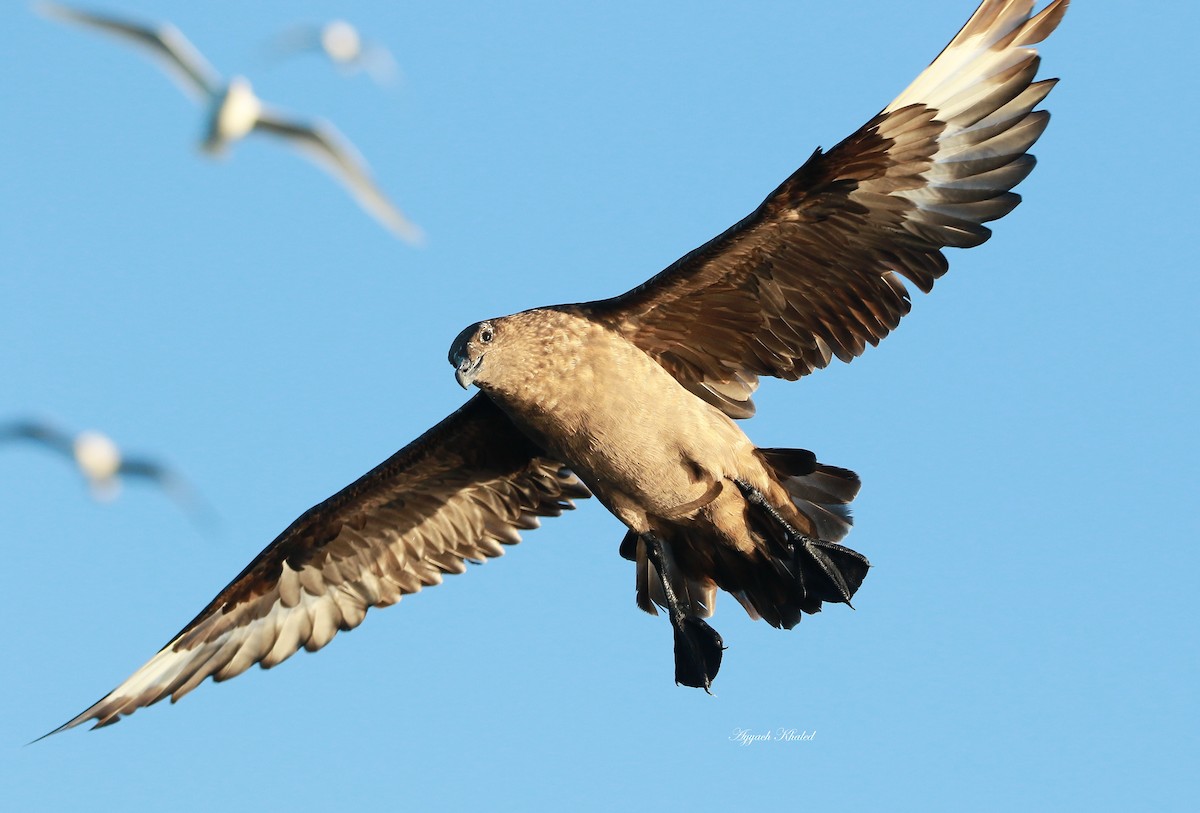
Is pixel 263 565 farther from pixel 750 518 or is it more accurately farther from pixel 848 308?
pixel 848 308

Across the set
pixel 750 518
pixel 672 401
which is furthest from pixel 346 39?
pixel 750 518

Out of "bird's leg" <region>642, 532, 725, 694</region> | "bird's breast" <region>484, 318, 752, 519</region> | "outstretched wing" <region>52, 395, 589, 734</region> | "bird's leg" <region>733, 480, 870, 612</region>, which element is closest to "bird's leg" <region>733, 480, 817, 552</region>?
"bird's leg" <region>733, 480, 870, 612</region>

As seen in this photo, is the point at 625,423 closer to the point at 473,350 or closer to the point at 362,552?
the point at 473,350

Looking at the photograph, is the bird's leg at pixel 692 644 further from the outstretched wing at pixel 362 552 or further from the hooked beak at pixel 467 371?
the hooked beak at pixel 467 371

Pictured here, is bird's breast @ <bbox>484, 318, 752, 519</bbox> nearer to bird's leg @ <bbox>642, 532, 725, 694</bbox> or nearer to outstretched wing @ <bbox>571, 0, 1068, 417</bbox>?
outstretched wing @ <bbox>571, 0, 1068, 417</bbox>

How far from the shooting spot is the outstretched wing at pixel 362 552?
333 inches

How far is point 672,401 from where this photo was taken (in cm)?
753

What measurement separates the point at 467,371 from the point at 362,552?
173cm

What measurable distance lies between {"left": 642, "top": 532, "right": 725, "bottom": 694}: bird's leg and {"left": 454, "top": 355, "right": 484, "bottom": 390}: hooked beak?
120cm

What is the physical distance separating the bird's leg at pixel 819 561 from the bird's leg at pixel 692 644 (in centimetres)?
58

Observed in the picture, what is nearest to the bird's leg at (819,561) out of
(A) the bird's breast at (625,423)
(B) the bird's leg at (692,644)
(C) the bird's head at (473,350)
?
(A) the bird's breast at (625,423)

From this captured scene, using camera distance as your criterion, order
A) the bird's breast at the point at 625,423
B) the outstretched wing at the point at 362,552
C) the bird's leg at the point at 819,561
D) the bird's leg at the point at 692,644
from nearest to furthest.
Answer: the bird's breast at the point at 625,423 < the bird's leg at the point at 819,561 < the bird's leg at the point at 692,644 < the outstretched wing at the point at 362,552

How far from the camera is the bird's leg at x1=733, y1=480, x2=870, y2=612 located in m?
7.58

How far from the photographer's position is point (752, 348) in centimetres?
778
